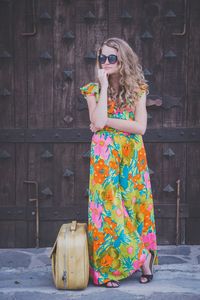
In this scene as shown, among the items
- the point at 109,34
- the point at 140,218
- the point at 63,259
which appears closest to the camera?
the point at 63,259

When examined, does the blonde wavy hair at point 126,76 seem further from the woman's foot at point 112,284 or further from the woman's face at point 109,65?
the woman's foot at point 112,284

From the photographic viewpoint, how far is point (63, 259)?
359 centimetres

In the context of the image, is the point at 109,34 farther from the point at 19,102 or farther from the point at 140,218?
the point at 140,218

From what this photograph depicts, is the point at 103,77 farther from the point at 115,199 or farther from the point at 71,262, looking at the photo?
the point at 71,262

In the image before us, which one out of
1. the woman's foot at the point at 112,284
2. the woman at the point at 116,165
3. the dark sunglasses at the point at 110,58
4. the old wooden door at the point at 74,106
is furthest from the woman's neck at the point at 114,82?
the woman's foot at the point at 112,284

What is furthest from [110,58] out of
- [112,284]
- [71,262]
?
[112,284]

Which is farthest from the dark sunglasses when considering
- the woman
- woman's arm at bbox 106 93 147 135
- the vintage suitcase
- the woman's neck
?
the vintage suitcase

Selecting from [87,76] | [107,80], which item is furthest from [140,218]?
[87,76]

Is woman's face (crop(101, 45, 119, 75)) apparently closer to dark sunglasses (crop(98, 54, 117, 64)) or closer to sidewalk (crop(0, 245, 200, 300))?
dark sunglasses (crop(98, 54, 117, 64))

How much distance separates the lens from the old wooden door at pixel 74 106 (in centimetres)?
455

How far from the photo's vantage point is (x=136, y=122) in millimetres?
3691

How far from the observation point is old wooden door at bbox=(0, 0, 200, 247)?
455 centimetres

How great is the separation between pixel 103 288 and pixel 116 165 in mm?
794

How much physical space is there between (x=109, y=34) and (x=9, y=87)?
900 millimetres
